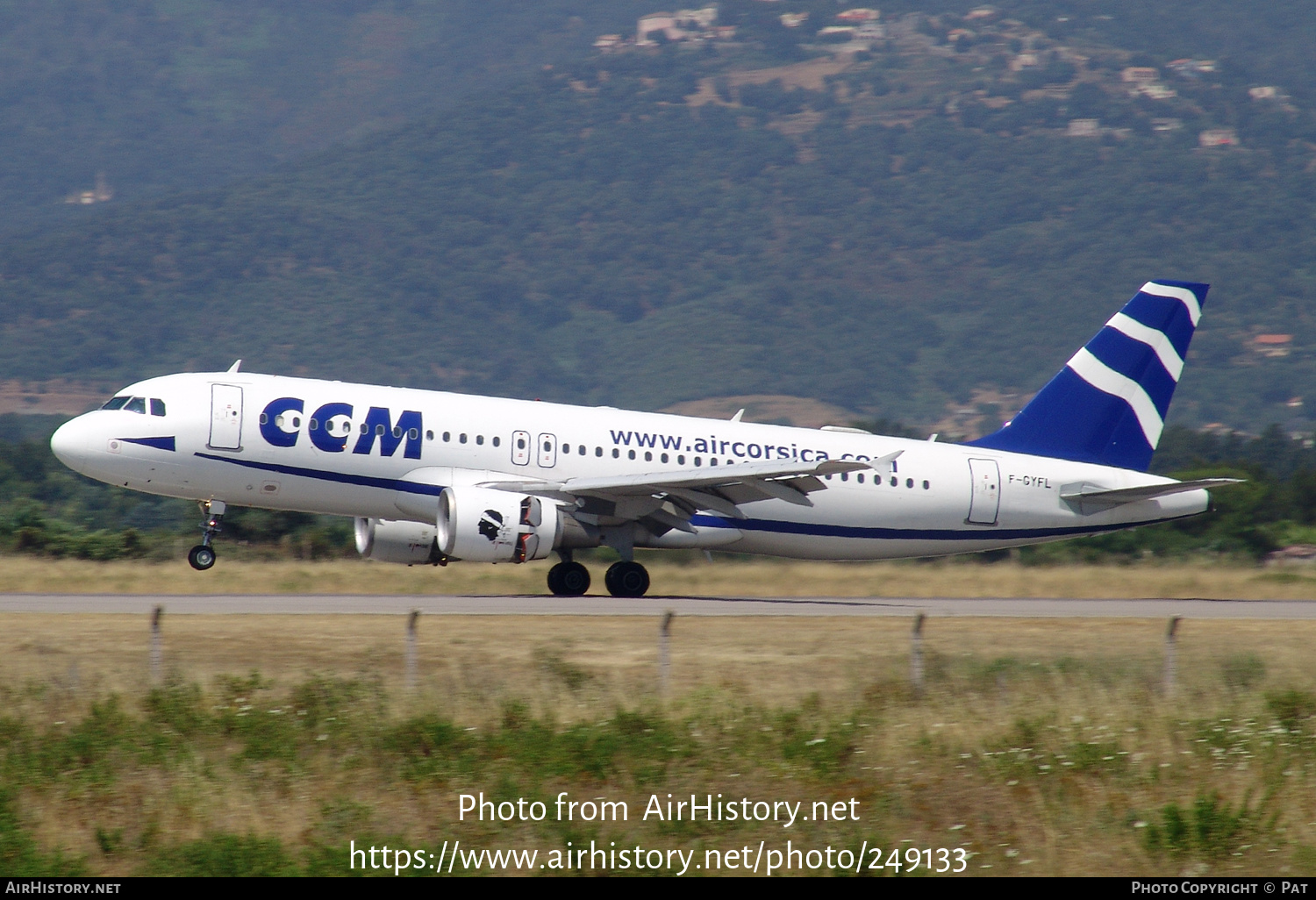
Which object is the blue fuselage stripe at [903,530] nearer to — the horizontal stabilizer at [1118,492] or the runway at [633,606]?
the horizontal stabilizer at [1118,492]

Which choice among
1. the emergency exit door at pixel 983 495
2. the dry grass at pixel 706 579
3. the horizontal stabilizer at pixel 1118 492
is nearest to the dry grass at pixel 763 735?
the dry grass at pixel 706 579

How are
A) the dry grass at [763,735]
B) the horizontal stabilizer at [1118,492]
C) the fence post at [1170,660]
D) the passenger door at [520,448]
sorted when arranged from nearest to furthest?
the dry grass at [763,735], the fence post at [1170,660], the passenger door at [520,448], the horizontal stabilizer at [1118,492]

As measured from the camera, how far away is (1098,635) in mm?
23484

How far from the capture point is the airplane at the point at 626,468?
27391mm

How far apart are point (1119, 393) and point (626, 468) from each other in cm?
1070

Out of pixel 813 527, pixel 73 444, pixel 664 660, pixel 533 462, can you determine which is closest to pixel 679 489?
pixel 533 462

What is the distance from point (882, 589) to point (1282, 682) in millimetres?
14245

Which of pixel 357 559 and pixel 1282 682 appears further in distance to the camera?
pixel 357 559

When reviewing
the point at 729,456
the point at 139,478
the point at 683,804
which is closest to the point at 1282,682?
the point at 683,804

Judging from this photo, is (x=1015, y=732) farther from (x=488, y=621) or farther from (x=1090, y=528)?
(x=1090, y=528)

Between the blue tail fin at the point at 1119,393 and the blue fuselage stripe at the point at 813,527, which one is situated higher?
the blue tail fin at the point at 1119,393

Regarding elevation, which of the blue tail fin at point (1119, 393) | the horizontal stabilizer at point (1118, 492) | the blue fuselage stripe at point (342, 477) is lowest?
the horizontal stabilizer at point (1118, 492)

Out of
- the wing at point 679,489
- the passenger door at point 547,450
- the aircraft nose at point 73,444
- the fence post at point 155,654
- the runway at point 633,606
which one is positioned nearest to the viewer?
the fence post at point 155,654

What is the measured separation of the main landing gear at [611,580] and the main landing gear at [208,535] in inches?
236
